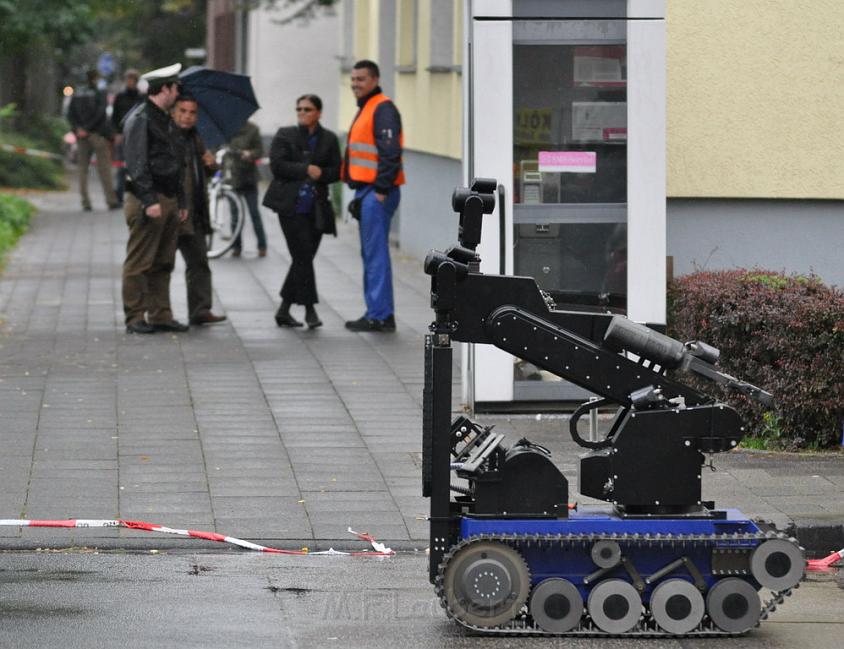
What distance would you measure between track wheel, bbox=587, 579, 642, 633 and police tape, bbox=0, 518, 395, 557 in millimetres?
1538

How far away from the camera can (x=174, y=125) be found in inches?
528

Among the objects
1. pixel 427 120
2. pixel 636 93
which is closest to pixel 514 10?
pixel 636 93

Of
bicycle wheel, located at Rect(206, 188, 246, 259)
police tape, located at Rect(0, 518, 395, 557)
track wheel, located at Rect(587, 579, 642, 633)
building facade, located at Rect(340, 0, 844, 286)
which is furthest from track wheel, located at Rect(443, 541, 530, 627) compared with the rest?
bicycle wheel, located at Rect(206, 188, 246, 259)

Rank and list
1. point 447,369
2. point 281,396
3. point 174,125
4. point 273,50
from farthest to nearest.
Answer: point 273,50, point 174,125, point 281,396, point 447,369

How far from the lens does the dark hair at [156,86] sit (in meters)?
13.1

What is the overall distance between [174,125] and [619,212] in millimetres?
4390

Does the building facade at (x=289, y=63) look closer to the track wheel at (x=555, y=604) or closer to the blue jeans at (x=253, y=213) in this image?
the blue jeans at (x=253, y=213)

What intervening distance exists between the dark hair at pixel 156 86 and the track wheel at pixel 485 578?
315 inches

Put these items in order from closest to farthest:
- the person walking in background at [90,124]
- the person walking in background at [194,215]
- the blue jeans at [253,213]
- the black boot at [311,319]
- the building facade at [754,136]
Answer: the building facade at [754,136], the person walking in background at [194,215], the black boot at [311,319], the blue jeans at [253,213], the person walking in background at [90,124]

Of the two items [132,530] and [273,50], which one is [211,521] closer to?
[132,530]

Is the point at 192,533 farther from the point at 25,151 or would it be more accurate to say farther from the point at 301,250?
the point at 25,151

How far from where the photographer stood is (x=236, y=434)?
9.68m

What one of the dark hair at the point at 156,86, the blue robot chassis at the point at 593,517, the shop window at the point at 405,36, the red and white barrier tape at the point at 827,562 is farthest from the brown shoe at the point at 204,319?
the blue robot chassis at the point at 593,517

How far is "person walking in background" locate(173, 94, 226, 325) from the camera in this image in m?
13.7
